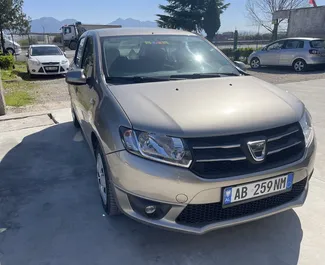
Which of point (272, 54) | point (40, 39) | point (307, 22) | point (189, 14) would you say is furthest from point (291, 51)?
point (40, 39)

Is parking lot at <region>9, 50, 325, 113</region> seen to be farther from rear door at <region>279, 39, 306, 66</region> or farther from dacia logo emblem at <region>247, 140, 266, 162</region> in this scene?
dacia logo emblem at <region>247, 140, 266, 162</region>

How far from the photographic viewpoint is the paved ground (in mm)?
2188

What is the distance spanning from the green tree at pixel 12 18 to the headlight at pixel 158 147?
68.6 feet

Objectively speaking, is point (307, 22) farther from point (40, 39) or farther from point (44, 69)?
point (40, 39)

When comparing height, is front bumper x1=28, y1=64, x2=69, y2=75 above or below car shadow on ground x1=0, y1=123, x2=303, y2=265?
above

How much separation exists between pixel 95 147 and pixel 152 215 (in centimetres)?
106

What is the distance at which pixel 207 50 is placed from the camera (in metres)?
3.47

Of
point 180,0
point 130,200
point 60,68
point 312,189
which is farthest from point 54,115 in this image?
point 180,0

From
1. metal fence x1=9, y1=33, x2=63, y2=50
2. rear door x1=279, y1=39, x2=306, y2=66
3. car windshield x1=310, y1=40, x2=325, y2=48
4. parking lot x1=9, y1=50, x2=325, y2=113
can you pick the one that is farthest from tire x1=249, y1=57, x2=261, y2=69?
metal fence x1=9, y1=33, x2=63, y2=50

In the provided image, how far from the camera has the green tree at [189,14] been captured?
101 ft

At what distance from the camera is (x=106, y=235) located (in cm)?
243

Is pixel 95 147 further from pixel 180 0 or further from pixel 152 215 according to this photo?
pixel 180 0

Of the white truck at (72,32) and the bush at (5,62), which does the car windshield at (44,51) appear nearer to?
the bush at (5,62)

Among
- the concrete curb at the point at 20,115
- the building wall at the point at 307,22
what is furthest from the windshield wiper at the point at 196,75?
the building wall at the point at 307,22
